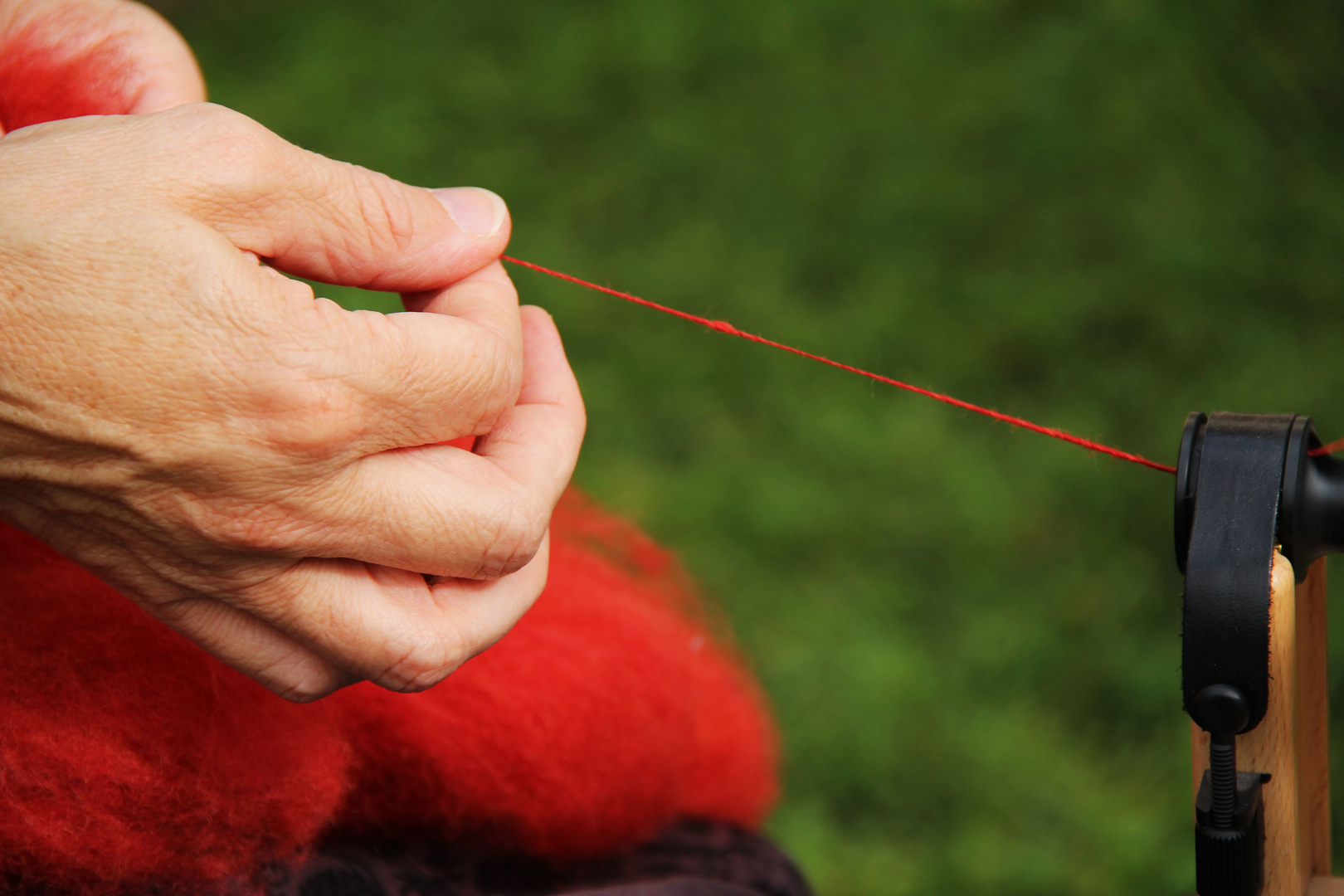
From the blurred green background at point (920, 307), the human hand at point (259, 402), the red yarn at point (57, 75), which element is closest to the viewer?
the human hand at point (259, 402)

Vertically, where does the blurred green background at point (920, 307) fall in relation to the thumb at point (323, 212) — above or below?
above

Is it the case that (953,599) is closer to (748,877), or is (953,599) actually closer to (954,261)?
(954,261)

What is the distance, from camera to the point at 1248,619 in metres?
0.63

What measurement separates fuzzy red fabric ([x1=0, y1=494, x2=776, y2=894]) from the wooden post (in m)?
0.39

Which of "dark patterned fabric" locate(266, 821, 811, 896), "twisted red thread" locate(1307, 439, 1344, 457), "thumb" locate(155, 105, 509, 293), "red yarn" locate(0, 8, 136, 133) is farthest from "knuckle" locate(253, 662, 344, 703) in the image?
"twisted red thread" locate(1307, 439, 1344, 457)

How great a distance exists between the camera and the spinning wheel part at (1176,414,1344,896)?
64 cm

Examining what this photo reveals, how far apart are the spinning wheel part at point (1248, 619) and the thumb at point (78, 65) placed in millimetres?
713

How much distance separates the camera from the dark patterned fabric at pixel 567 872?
2.32 feet

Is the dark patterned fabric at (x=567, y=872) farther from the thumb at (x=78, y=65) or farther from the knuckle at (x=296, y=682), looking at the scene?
the thumb at (x=78, y=65)

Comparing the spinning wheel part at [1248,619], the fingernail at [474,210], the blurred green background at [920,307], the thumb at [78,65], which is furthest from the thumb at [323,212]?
the blurred green background at [920,307]

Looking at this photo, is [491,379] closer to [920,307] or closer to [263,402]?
[263,402]

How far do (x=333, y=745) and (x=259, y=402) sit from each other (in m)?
0.25

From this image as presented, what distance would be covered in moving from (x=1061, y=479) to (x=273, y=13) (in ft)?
9.44

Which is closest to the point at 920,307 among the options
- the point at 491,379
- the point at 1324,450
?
the point at 1324,450
